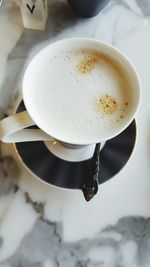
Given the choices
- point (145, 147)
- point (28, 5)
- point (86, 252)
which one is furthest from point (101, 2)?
point (86, 252)

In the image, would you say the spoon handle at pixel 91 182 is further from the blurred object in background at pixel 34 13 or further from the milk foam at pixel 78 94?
the blurred object in background at pixel 34 13

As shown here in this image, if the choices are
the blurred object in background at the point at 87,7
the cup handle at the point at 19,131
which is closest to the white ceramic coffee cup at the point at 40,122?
the cup handle at the point at 19,131

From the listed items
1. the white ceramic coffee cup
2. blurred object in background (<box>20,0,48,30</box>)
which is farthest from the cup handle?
blurred object in background (<box>20,0,48,30</box>)

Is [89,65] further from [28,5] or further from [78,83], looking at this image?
[28,5]

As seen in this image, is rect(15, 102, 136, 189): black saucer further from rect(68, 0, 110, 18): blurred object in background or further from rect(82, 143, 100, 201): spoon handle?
rect(68, 0, 110, 18): blurred object in background

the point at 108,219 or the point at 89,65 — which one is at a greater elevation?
the point at 89,65

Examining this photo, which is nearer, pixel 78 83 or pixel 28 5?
pixel 78 83

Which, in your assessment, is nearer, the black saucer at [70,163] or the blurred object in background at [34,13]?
the black saucer at [70,163]
